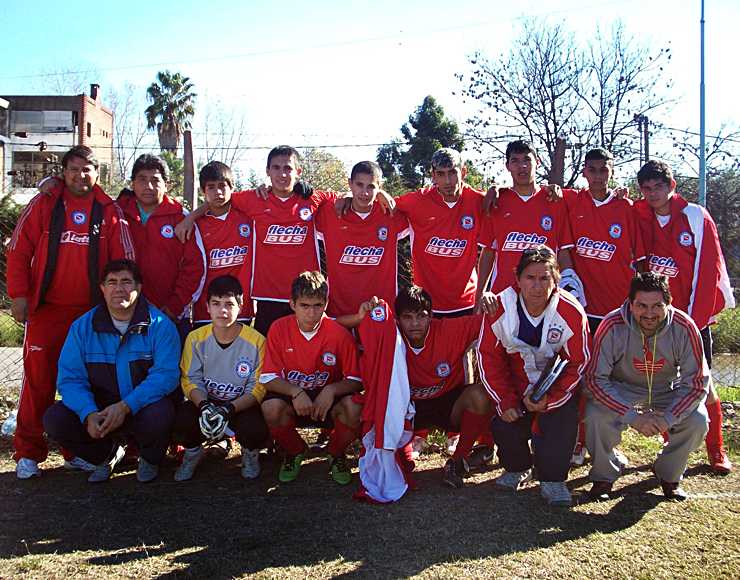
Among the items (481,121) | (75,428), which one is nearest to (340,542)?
(75,428)

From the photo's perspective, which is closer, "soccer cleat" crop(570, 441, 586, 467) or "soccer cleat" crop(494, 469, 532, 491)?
"soccer cleat" crop(494, 469, 532, 491)

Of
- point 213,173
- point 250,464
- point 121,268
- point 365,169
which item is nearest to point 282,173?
point 213,173

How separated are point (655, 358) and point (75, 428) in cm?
376

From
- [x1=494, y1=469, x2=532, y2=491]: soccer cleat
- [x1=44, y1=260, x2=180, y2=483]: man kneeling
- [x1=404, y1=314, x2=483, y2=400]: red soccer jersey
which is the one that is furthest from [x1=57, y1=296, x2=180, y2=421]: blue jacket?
[x1=494, y1=469, x2=532, y2=491]: soccer cleat

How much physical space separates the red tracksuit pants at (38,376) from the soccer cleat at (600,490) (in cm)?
356

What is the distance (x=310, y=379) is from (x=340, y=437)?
0.46 metres

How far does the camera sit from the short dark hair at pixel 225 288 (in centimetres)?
389

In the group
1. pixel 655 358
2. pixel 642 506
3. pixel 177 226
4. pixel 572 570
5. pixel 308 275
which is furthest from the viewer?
pixel 177 226

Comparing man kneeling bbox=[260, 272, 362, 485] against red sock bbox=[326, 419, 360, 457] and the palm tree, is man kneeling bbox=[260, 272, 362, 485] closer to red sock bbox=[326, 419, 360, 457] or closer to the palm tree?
red sock bbox=[326, 419, 360, 457]

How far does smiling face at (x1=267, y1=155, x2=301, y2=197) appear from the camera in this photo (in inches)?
177

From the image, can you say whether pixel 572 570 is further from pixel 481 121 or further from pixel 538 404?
pixel 481 121

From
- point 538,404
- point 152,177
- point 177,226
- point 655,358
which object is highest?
point 152,177

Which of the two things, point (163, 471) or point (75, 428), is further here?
point (163, 471)

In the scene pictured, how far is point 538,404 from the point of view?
3543mm
